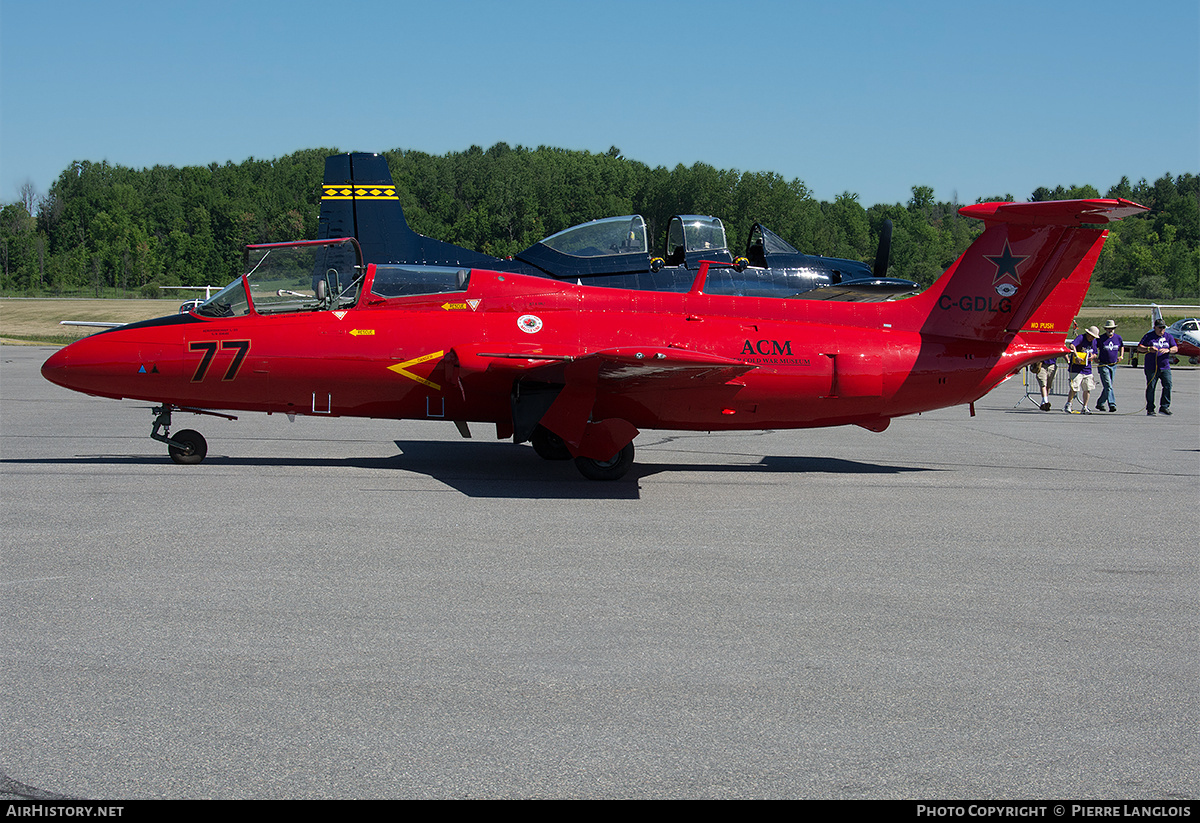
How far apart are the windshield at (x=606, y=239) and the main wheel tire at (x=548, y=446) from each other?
415 centimetres

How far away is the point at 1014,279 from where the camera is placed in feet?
37.3

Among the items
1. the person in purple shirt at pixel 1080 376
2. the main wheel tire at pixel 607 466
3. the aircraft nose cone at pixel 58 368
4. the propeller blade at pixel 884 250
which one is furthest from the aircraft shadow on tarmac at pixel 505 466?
the person in purple shirt at pixel 1080 376

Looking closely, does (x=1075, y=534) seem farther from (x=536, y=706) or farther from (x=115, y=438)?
(x=115, y=438)

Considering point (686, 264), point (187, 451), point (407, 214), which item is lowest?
point (187, 451)

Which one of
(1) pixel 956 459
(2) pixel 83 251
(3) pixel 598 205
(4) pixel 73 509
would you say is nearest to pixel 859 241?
(3) pixel 598 205

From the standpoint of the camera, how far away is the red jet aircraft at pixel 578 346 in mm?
10594

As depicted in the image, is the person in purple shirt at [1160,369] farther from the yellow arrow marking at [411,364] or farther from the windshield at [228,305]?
the windshield at [228,305]

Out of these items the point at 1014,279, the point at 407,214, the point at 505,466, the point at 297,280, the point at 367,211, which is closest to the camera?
the point at 297,280

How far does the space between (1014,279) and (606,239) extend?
20.1 ft

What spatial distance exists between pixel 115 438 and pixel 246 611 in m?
8.83

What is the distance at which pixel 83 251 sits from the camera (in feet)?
334

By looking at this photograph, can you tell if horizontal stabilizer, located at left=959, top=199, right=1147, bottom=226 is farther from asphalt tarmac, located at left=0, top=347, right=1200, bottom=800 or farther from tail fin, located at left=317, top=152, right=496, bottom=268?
tail fin, located at left=317, top=152, right=496, bottom=268

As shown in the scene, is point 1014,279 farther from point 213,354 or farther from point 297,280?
point 213,354

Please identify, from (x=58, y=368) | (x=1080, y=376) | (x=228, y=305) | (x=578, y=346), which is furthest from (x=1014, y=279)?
(x=1080, y=376)
